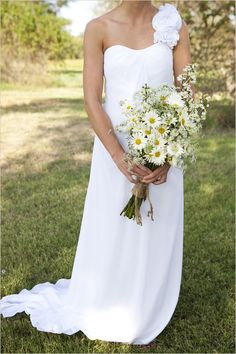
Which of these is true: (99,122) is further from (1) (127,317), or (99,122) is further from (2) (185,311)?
(2) (185,311)

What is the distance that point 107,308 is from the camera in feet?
11.2

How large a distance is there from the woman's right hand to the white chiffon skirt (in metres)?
0.21

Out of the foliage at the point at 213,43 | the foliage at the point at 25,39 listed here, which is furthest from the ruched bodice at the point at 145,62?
the foliage at the point at 25,39

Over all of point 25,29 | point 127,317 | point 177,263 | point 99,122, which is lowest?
point 25,29

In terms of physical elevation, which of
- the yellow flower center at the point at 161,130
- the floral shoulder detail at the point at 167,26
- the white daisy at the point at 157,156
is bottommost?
the white daisy at the point at 157,156

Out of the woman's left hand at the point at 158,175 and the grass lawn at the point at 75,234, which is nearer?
the woman's left hand at the point at 158,175

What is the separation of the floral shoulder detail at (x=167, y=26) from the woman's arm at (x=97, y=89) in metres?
0.32

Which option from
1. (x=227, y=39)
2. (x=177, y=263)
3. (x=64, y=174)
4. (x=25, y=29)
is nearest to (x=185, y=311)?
(x=177, y=263)

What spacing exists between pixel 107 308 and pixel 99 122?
1305 millimetres

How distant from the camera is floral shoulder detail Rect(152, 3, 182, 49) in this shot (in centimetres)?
296

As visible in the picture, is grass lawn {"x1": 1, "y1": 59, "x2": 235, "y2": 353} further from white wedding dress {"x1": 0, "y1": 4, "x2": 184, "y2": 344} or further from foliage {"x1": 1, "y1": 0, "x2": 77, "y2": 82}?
foliage {"x1": 1, "y1": 0, "x2": 77, "y2": 82}

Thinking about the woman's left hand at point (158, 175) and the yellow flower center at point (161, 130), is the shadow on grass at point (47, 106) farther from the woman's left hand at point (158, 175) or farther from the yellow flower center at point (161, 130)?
the yellow flower center at point (161, 130)

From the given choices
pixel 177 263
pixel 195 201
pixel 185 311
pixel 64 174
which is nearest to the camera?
pixel 177 263

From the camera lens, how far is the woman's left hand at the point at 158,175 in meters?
2.86
